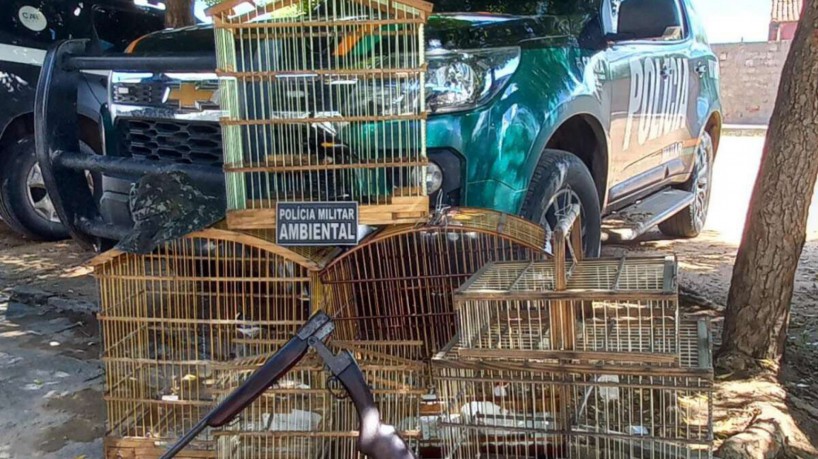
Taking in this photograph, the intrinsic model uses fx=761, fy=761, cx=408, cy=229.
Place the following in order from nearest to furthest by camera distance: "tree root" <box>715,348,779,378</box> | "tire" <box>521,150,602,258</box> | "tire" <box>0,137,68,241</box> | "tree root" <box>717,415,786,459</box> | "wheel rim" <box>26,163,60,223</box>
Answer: "tree root" <box>717,415,786,459</box> < "tree root" <box>715,348,779,378</box> < "tire" <box>521,150,602,258</box> < "tire" <box>0,137,68,241</box> < "wheel rim" <box>26,163,60,223</box>

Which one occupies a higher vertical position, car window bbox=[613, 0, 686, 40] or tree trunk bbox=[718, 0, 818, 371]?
car window bbox=[613, 0, 686, 40]

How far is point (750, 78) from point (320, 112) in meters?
17.7

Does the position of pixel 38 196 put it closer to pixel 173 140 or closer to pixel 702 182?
pixel 173 140

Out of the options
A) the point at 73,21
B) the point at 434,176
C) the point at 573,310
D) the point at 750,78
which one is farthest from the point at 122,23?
the point at 750,78

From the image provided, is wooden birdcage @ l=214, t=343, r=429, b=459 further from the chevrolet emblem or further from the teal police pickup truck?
the chevrolet emblem

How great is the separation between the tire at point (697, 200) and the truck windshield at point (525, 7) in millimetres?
2459

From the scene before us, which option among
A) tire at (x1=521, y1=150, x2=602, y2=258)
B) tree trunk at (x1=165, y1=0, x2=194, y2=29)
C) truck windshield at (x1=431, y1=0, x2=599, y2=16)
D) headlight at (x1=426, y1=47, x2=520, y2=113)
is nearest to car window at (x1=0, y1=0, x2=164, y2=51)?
tree trunk at (x1=165, y1=0, x2=194, y2=29)

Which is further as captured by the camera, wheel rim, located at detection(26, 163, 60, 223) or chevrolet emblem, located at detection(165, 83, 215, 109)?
wheel rim, located at detection(26, 163, 60, 223)

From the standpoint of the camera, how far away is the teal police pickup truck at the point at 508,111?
297 centimetres

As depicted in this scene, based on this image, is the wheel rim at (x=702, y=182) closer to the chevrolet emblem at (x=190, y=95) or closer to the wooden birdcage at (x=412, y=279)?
the wooden birdcage at (x=412, y=279)

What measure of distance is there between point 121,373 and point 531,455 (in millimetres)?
1498

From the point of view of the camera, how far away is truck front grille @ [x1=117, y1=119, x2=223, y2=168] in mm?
3471

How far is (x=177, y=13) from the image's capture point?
5.68 m

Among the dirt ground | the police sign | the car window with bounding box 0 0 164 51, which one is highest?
the car window with bounding box 0 0 164 51
